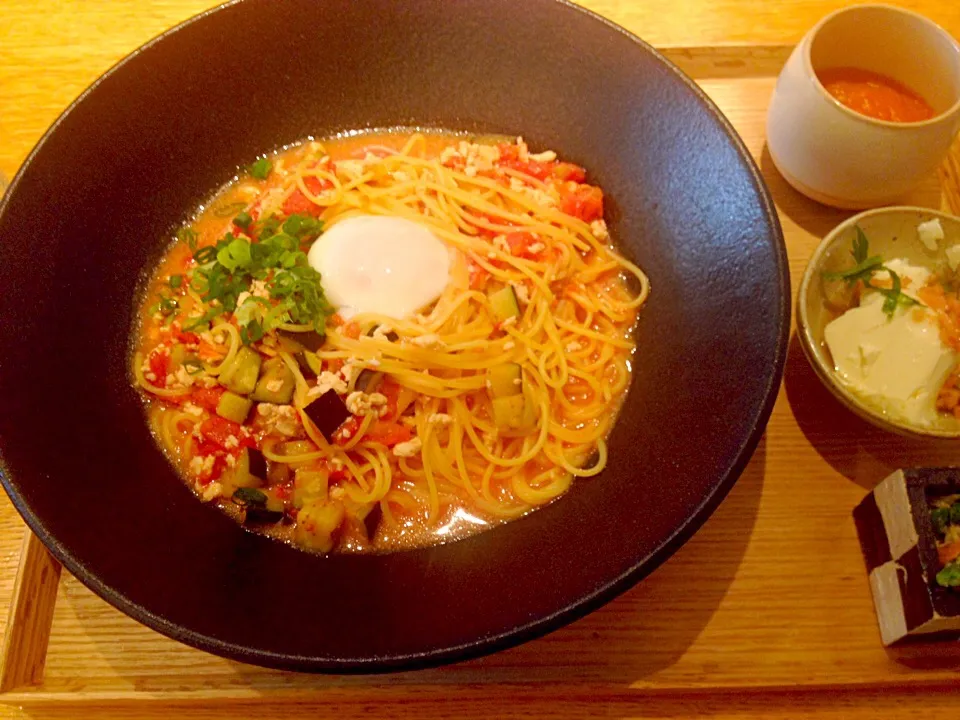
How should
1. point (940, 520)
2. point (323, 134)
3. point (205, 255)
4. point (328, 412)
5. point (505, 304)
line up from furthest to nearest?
point (323, 134) < point (205, 255) < point (505, 304) < point (328, 412) < point (940, 520)

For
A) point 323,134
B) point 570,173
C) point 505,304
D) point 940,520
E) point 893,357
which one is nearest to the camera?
point 940,520

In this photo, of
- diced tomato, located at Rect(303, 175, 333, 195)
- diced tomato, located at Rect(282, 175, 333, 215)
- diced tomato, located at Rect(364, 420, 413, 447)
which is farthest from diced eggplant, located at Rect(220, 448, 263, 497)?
diced tomato, located at Rect(303, 175, 333, 195)

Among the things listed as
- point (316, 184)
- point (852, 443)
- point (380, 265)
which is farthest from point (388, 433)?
point (852, 443)

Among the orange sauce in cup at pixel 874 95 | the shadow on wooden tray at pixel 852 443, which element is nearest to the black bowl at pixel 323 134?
the shadow on wooden tray at pixel 852 443

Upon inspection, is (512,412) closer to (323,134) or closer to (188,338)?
(188,338)

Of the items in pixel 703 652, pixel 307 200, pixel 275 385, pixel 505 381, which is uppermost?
pixel 307 200

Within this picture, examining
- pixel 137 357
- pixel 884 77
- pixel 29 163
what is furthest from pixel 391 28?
pixel 884 77

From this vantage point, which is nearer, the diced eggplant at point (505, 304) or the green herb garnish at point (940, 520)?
the green herb garnish at point (940, 520)

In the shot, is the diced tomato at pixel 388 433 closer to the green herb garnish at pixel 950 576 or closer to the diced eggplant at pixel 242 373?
the diced eggplant at pixel 242 373
